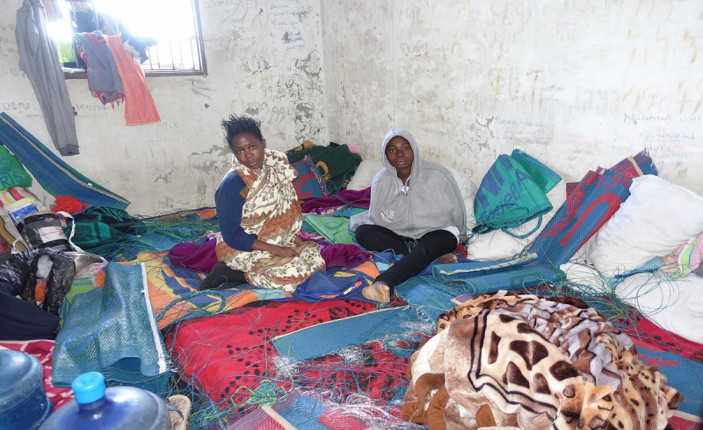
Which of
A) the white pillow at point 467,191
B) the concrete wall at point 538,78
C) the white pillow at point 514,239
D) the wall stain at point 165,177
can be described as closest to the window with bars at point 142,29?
the wall stain at point 165,177

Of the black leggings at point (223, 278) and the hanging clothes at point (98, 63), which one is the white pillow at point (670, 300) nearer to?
the black leggings at point (223, 278)

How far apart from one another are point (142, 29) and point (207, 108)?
32.7 inches

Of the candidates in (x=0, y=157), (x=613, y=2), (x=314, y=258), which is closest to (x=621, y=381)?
(x=314, y=258)

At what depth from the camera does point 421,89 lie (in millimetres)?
3471

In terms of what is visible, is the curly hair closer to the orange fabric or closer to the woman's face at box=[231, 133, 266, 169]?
the woman's face at box=[231, 133, 266, 169]

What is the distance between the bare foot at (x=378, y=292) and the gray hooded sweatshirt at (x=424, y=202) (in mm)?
725

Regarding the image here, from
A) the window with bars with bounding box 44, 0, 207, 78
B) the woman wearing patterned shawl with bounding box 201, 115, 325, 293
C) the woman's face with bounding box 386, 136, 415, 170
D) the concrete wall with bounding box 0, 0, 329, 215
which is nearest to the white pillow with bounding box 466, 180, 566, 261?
the woman's face with bounding box 386, 136, 415, 170

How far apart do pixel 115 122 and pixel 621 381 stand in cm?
396

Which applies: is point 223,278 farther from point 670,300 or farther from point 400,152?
point 670,300

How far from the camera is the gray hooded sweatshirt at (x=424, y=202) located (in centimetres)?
274

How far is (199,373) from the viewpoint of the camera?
1.74 metres

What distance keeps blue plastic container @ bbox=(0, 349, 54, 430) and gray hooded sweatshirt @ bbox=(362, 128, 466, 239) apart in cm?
206

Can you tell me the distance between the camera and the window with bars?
325 centimetres

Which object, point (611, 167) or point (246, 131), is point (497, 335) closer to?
point (246, 131)
